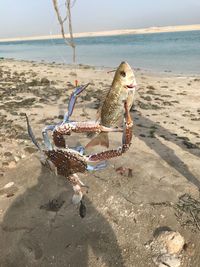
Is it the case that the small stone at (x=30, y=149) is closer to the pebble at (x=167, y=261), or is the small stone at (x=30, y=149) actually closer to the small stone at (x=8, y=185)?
the small stone at (x=8, y=185)

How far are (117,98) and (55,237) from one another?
320 cm

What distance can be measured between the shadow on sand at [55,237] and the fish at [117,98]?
239 centimetres

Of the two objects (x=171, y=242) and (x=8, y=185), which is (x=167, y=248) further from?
(x=8, y=185)

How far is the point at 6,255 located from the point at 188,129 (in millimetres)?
7805

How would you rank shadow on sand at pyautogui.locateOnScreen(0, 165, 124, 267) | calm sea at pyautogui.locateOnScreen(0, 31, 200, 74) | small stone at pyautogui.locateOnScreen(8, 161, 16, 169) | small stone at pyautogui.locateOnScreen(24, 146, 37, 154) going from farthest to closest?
calm sea at pyautogui.locateOnScreen(0, 31, 200, 74)
small stone at pyautogui.locateOnScreen(24, 146, 37, 154)
small stone at pyautogui.locateOnScreen(8, 161, 16, 169)
shadow on sand at pyautogui.locateOnScreen(0, 165, 124, 267)

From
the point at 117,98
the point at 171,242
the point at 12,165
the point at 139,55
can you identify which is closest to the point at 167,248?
the point at 171,242

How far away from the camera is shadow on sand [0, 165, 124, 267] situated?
20.0 feet

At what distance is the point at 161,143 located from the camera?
10.6 m

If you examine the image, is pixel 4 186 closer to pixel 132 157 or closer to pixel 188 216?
pixel 132 157

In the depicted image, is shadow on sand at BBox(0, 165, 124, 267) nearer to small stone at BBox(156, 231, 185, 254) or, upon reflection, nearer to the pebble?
the pebble

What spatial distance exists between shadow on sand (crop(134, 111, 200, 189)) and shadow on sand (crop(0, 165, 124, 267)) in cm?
239

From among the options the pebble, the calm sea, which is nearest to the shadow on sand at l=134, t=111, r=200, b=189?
the pebble

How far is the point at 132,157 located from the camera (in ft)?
27.1

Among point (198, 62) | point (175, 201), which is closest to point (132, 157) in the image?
point (175, 201)
